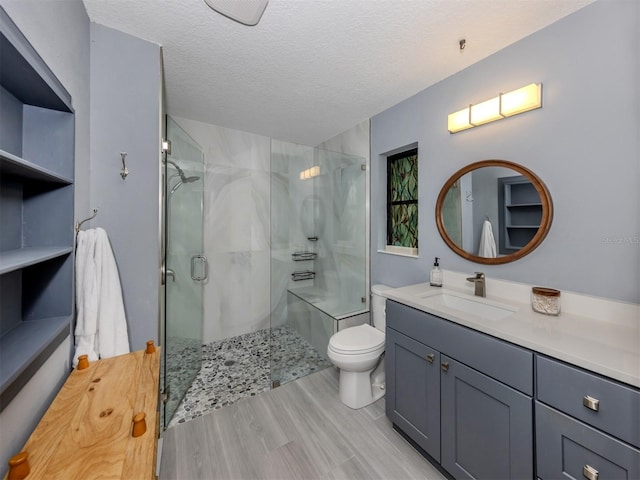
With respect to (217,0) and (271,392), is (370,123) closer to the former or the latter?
(217,0)

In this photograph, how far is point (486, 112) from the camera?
1.61 meters

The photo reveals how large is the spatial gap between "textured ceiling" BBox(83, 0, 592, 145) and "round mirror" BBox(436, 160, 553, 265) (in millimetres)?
751

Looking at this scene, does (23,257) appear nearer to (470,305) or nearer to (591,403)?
(591,403)

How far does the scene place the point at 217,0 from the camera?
117 centimetres

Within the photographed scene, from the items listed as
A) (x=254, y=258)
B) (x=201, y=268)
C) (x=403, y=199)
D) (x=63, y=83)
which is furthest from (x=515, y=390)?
(x=254, y=258)

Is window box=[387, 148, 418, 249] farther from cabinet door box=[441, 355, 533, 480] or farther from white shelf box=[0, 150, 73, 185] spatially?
white shelf box=[0, 150, 73, 185]

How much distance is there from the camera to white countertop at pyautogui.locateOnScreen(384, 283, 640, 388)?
0.86 metres

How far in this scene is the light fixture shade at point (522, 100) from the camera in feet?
4.64

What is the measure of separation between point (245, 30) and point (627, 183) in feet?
6.76

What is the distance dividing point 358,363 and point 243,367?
121 cm

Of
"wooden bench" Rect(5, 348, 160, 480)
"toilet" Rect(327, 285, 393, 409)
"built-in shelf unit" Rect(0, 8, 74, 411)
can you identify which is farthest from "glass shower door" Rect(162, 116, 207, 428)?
"toilet" Rect(327, 285, 393, 409)

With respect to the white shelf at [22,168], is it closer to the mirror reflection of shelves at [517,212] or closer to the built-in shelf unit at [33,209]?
the built-in shelf unit at [33,209]

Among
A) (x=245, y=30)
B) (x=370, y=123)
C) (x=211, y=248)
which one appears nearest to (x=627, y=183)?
(x=370, y=123)

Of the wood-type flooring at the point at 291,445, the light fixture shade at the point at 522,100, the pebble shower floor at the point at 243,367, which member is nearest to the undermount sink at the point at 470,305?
the wood-type flooring at the point at 291,445
